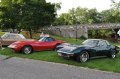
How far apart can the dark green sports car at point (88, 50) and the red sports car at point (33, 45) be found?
160 inches

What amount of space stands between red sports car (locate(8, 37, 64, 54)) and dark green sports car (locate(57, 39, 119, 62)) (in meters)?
4.06

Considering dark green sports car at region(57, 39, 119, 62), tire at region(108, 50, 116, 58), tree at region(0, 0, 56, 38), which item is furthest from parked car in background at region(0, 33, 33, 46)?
tree at region(0, 0, 56, 38)

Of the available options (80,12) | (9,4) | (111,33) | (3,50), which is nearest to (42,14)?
(9,4)

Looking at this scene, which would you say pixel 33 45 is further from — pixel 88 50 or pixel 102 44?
pixel 88 50

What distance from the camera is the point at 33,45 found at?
883 inches

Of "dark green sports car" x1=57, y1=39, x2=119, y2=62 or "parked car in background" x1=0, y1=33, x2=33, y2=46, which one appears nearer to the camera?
"dark green sports car" x1=57, y1=39, x2=119, y2=62

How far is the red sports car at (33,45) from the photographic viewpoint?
2184 cm

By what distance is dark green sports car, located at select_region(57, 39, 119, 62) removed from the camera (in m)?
17.6

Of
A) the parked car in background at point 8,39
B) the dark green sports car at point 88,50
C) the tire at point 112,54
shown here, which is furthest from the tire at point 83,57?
the parked car in background at point 8,39

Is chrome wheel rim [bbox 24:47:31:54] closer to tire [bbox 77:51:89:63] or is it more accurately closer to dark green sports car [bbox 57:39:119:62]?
dark green sports car [bbox 57:39:119:62]

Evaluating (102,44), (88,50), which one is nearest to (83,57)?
(88,50)

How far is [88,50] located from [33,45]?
18.3ft

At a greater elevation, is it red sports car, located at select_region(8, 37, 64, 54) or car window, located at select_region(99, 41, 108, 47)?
car window, located at select_region(99, 41, 108, 47)

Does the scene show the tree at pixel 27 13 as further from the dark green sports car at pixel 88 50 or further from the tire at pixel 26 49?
A: the dark green sports car at pixel 88 50
